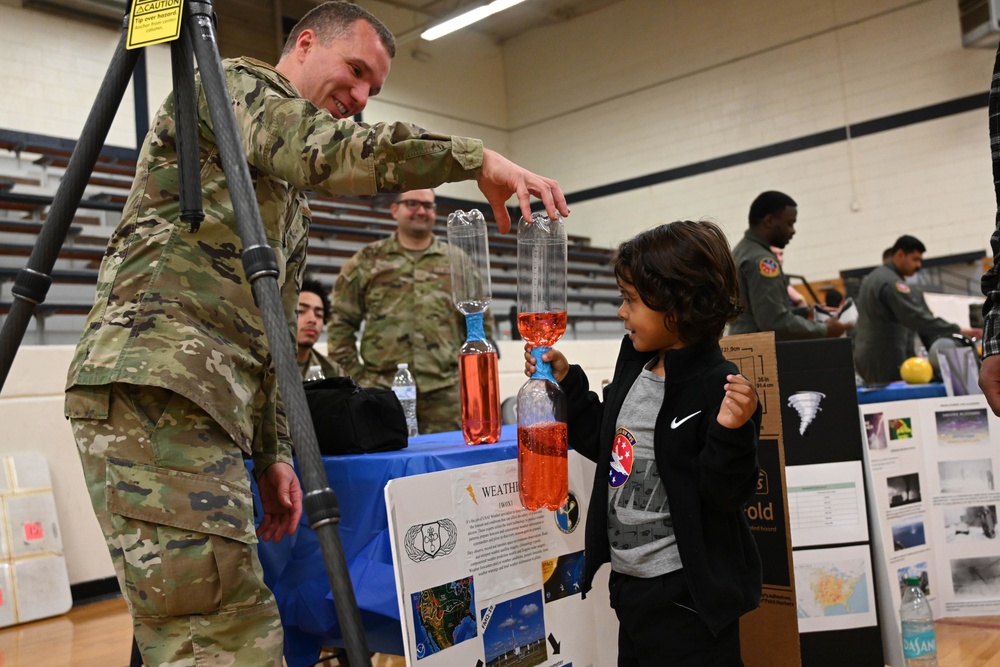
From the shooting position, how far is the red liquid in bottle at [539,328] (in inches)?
61.5

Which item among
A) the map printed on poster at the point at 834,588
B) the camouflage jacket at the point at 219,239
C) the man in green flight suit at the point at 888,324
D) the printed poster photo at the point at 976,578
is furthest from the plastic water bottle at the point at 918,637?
the man in green flight suit at the point at 888,324

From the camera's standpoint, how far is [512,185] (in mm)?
1125

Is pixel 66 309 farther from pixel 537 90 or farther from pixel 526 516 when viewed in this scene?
pixel 537 90

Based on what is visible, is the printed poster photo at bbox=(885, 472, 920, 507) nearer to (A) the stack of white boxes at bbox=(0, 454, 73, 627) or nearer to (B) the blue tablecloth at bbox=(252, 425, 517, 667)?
(B) the blue tablecloth at bbox=(252, 425, 517, 667)

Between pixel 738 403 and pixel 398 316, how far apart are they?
2.31 m

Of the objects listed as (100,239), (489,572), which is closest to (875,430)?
(489,572)

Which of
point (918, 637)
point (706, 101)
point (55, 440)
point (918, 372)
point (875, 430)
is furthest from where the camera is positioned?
point (706, 101)

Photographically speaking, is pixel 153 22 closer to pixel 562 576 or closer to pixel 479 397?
pixel 479 397

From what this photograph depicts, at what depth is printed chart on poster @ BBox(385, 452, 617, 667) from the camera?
1.34 meters

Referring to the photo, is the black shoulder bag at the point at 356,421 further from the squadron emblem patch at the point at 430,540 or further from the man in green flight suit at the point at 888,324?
the man in green flight suit at the point at 888,324

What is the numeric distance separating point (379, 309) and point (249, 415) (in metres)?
2.20

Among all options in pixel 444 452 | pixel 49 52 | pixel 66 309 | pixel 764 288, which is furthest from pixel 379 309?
pixel 49 52

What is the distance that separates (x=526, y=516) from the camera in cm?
159

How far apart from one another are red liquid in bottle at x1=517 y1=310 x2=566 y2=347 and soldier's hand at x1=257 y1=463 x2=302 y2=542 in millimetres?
500
